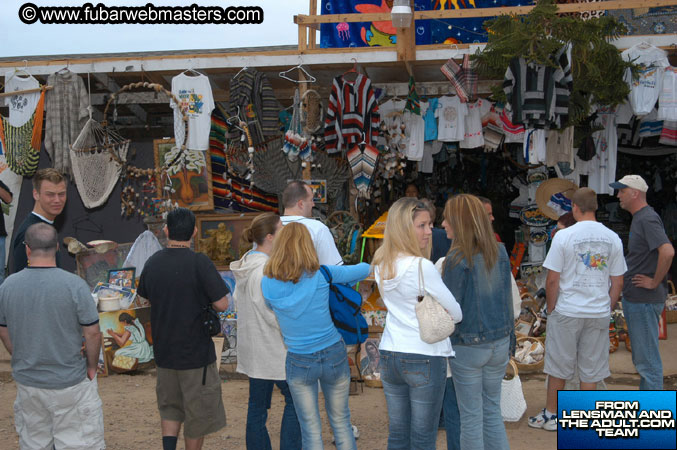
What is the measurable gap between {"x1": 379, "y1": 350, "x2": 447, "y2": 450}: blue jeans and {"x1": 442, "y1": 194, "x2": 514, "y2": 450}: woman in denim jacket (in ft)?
0.88

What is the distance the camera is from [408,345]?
3463 mm

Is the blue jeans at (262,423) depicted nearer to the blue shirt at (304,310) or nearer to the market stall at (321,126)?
the blue shirt at (304,310)

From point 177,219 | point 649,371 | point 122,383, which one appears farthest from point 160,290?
point 649,371

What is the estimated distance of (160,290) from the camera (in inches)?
156

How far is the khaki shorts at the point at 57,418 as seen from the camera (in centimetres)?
370

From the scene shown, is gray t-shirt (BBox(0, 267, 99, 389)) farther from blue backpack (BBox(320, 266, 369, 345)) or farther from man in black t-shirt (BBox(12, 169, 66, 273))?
blue backpack (BBox(320, 266, 369, 345))

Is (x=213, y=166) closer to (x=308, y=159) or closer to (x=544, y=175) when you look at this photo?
(x=308, y=159)

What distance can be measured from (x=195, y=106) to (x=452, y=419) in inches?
188

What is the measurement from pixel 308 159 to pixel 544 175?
331 centimetres

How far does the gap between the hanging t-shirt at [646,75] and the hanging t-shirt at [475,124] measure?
5.27 ft

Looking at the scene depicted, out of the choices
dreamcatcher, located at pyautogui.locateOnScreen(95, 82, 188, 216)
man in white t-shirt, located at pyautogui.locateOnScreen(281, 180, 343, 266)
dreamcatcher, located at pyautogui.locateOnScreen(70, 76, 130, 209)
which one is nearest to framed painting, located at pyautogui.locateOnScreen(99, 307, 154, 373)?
dreamcatcher, located at pyautogui.locateOnScreen(95, 82, 188, 216)

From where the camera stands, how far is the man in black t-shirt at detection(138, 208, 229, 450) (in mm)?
3941

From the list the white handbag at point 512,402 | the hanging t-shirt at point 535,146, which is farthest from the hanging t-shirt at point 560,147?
the white handbag at point 512,402

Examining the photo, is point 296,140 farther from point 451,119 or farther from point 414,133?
point 451,119
